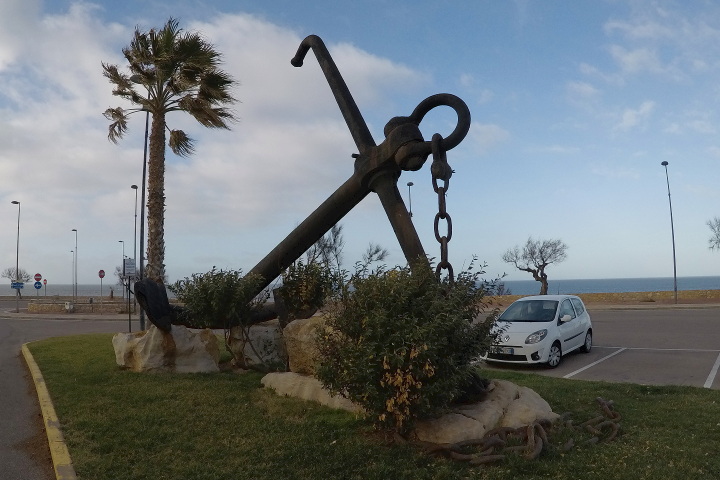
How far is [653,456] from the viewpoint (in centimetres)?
497

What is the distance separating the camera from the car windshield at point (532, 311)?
12320 millimetres

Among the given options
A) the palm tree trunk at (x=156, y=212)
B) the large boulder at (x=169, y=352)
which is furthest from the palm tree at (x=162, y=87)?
the large boulder at (x=169, y=352)

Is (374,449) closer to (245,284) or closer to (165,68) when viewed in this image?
(245,284)

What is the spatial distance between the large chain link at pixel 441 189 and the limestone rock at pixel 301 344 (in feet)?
8.94

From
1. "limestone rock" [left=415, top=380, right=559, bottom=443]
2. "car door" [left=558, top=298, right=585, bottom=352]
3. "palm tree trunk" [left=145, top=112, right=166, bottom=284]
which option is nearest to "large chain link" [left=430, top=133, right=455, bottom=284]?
"limestone rock" [left=415, top=380, right=559, bottom=443]

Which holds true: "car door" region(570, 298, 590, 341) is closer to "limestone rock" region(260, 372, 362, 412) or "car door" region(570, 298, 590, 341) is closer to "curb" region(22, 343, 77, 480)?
"limestone rock" region(260, 372, 362, 412)

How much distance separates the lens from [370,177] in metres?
6.75

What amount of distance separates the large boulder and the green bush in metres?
4.02

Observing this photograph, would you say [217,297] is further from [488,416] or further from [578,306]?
[578,306]

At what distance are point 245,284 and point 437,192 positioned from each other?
14.4 feet

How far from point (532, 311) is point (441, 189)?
340 inches

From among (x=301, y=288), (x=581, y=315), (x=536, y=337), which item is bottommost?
(x=536, y=337)

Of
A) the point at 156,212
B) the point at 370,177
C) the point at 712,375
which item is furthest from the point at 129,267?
the point at 712,375

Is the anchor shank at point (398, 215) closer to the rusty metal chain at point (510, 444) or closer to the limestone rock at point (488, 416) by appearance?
the limestone rock at point (488, 416)
